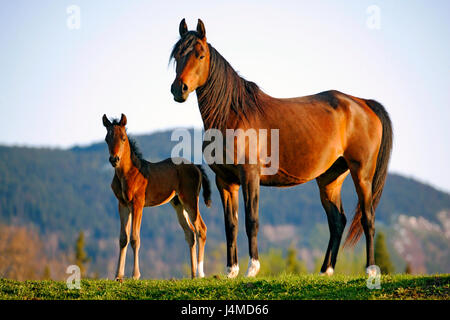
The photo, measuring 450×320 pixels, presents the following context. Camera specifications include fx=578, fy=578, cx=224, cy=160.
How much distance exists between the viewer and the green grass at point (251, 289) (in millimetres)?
8586

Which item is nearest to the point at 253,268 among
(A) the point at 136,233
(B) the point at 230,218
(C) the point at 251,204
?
(B) the point at 230,218

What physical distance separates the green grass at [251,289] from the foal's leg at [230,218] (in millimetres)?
475

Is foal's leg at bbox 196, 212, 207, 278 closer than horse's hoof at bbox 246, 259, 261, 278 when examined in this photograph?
No

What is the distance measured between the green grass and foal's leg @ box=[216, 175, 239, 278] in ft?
1.56

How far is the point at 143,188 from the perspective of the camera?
1198 cm

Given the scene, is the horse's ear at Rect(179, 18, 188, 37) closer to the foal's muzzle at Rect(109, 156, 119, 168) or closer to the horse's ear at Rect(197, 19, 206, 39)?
the horse's ear at Rect(197, 19, 206, 39)

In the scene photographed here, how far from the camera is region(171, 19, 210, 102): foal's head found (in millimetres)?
10094

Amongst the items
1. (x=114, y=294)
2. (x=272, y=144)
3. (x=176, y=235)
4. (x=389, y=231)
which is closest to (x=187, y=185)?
(x=272, y=144)

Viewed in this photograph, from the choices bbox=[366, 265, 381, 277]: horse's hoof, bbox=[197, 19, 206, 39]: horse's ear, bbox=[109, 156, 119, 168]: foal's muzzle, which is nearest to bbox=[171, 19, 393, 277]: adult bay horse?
bbox=[197, 19, 206, 39]: horse's ear

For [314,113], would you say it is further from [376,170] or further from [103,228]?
[103,228]

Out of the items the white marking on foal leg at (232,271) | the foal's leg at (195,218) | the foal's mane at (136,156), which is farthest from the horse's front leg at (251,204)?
the foal's mane at (136,156)

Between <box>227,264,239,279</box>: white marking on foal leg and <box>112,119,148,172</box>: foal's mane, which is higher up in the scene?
<box>112,119,148,172</box>: foal's mane

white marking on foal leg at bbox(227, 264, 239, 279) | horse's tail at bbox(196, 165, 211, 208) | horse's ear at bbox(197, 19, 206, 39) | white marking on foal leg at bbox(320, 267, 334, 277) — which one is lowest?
white marking on foal leg at bbox(320, 267, 334, 277)

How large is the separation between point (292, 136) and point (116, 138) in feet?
11.4
